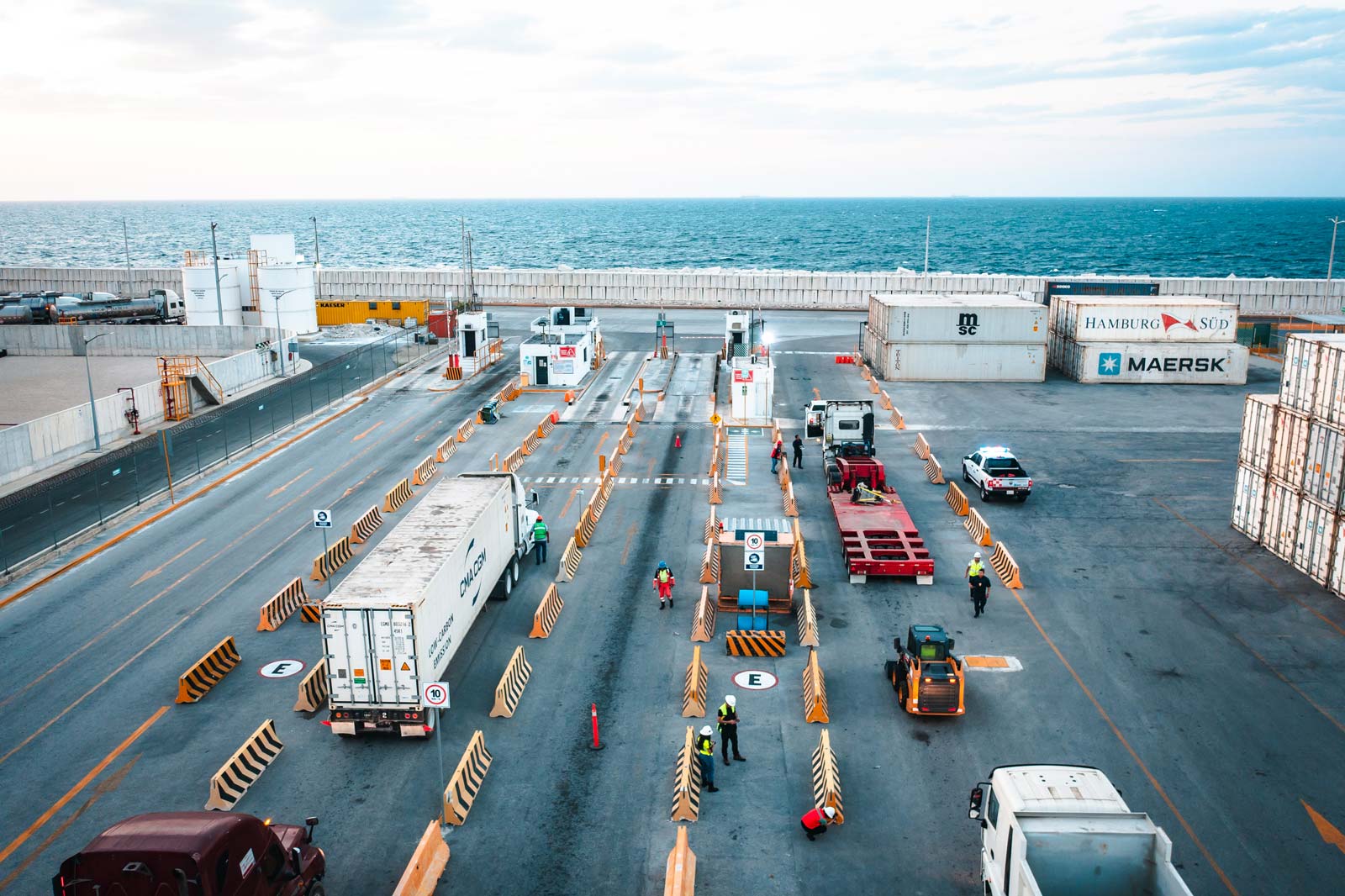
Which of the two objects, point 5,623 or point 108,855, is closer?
point 108,855

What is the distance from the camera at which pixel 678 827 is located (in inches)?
688

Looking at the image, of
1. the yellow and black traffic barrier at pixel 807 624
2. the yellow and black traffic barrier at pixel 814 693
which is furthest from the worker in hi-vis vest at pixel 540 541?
the yellow and black traffic barrier at pixel 814 693

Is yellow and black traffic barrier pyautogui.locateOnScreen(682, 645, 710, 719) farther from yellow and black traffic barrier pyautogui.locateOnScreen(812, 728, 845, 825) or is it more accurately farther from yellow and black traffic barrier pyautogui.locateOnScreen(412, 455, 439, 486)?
yellow and black traffic barrier pyautogui.locateOnScreen(412, 455, 439, 486)

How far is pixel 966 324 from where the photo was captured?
201ft

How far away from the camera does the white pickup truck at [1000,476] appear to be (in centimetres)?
3675

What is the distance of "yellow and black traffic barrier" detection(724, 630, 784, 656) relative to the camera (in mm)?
24828

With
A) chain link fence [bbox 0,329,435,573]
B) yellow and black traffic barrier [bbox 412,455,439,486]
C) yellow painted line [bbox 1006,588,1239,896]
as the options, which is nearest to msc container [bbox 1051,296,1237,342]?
yellow painted line [bbox 1006,588,1239,896]

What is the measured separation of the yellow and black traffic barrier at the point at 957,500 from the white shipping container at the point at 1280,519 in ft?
31.0

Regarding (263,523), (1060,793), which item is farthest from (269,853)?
(263,523)

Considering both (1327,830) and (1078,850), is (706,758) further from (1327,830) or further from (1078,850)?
(1327,830)

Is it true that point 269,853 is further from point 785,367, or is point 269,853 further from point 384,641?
point 785,367

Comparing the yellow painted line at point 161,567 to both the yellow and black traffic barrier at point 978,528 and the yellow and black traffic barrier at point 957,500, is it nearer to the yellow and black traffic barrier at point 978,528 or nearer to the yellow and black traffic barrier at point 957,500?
the yellow and black traffic barrier at point 978,528

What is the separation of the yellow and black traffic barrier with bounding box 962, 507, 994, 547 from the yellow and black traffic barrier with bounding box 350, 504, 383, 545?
68.8 ft

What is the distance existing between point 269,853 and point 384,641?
5.93 m
